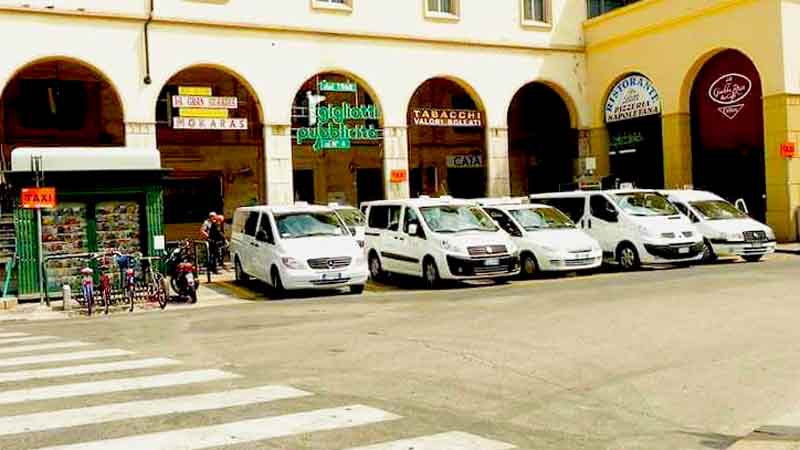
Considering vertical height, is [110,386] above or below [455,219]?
below

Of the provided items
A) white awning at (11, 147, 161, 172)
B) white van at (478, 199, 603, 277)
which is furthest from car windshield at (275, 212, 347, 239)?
white van at (478, 199, 603, 277)

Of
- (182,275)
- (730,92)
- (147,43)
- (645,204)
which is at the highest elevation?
(147,43)

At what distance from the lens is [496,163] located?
2950 centimetres

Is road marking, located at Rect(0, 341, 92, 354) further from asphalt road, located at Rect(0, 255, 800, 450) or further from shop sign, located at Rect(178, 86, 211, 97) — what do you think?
shop sign, located at Rect(178, 86, 211, 97)

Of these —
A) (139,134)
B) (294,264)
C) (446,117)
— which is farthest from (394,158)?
(294,264)

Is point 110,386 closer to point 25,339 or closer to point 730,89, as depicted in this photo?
point 25,339

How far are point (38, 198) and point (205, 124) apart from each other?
339 inches

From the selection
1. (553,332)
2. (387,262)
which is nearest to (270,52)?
(387,262)

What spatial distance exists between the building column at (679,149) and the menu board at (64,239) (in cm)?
1833

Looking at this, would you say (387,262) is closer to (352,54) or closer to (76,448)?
(352,54)

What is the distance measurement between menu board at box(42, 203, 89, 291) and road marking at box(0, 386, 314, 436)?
37.0 feet

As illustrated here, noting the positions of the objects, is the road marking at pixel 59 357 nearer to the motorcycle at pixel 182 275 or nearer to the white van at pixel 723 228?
the motorcycle at pixel 182 275

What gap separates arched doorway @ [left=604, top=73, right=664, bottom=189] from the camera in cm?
2919

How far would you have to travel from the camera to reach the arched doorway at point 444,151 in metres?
33.7
